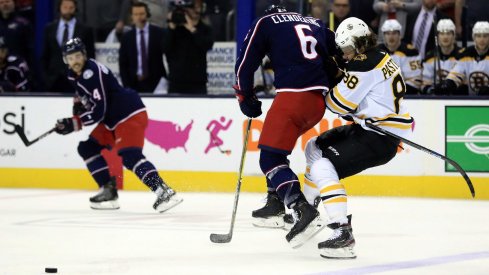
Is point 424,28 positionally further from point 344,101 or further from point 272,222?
point 344,101

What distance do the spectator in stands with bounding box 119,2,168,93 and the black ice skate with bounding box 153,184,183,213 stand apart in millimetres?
2508

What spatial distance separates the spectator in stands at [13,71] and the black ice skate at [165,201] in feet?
10.0

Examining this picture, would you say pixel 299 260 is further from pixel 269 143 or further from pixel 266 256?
pixel 269 143

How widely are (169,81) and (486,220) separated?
3.55 metres

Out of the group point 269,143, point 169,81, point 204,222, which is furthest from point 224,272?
point 169,81

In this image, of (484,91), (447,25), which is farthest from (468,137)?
(447,25)

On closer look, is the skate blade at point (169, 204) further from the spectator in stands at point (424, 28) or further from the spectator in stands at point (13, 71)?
the spectator in stands at point (13, 71)

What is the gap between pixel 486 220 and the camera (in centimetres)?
719

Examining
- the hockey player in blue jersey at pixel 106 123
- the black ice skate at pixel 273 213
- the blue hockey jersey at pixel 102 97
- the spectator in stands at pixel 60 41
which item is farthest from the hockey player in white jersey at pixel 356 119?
the spectator in stands at pixel 60 41

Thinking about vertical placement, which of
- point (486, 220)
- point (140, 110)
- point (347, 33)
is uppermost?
point (347, 33)

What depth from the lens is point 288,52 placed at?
19.2 ft

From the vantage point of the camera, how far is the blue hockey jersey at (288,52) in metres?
5.81

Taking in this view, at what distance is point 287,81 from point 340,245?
3.22ft

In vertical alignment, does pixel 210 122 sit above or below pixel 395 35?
below
